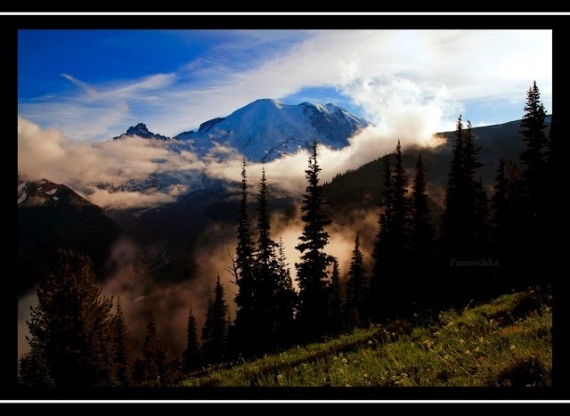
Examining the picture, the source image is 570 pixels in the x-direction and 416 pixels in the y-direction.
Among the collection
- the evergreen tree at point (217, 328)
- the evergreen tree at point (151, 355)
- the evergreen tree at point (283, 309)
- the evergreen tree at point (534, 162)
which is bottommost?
the evergreen tree at point (151, 355)

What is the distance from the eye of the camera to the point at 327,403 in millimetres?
7688

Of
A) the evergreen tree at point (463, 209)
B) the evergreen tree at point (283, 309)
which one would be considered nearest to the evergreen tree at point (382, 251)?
the evergreen tree at point (463, 209)

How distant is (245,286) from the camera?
112 feet

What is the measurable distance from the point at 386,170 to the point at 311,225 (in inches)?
563

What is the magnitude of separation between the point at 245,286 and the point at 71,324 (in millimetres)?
14585

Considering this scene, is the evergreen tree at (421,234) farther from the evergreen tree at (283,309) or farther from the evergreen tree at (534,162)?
the evergreen tree at (283,309)

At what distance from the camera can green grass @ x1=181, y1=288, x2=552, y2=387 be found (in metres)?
6.59

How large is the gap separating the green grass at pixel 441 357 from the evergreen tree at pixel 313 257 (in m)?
21.0

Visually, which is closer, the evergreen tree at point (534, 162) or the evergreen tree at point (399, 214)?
the evergreen tree at point (534, 162)

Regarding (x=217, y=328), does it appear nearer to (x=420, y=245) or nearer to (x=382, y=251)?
(x=382, y=251)

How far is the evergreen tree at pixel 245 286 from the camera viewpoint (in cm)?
3299

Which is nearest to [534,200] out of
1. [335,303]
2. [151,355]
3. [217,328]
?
[335,303]

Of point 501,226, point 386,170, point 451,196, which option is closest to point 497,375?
point 451,196
